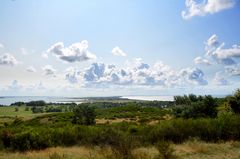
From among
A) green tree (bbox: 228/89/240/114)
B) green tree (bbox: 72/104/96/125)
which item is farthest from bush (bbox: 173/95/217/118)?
green tree (bbox: 72/104/96/125)

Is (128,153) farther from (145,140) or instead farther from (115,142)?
(145,140)

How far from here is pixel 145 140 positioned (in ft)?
76.7

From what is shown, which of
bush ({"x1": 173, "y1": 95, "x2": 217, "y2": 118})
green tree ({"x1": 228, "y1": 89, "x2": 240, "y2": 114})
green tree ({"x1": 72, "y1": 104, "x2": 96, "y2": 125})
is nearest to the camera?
green tree ({"x1": 228, "y1": 89, "x2": 240, "y2": 114})

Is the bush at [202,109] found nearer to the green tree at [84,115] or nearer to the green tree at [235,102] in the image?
the green tree at [235,102]

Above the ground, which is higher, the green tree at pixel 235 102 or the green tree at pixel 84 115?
the green tree at pixel 235 102

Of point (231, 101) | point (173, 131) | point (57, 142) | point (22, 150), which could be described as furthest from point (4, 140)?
point (231, 101)

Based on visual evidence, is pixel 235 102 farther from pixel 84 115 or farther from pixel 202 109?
pixel 84 115

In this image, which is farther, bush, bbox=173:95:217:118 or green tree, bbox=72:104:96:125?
green tree, bbox=72:104:96:125

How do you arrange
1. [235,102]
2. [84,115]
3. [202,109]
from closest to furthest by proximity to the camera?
1. [235,102]
2. [202,109]
3. [84,115]

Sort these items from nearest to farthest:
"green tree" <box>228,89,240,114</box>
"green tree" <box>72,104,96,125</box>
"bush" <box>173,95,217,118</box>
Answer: "green tree" <box>228,89,240,114</box> → "bush" <box>173,95,217,118</box> → "green tree" <box>72,104,96,125</box>

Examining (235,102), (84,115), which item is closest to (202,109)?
(235,102)

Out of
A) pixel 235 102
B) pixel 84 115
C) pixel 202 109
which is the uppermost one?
pixel 235 102

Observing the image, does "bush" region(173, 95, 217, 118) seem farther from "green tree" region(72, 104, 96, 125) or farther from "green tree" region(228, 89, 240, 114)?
"green tree" region(72, 104, 96, 125)

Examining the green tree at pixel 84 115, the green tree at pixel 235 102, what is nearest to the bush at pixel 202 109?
the green tree at pixel 235 102
